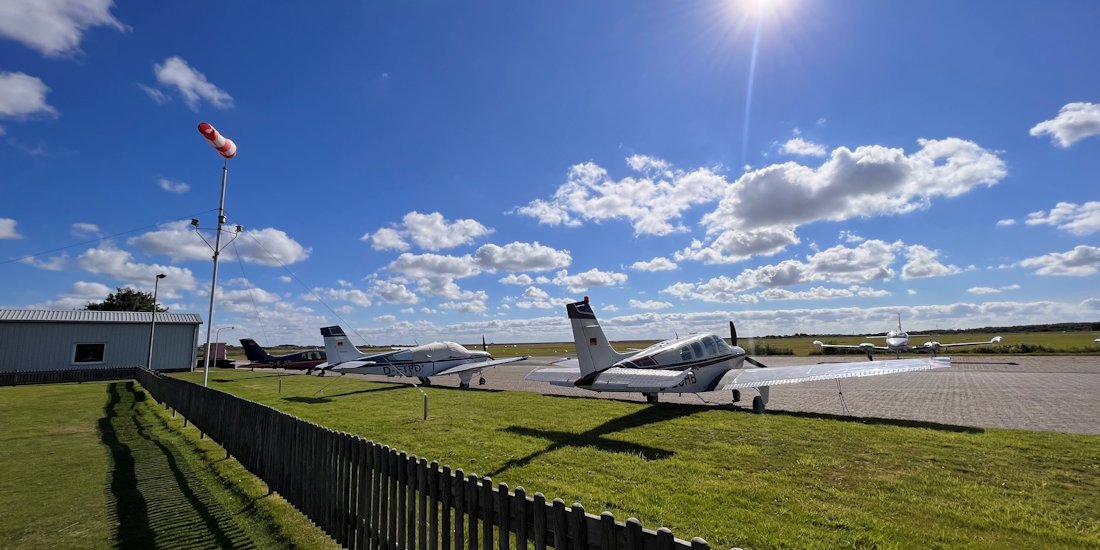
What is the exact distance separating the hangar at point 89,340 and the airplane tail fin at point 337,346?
23.6 m

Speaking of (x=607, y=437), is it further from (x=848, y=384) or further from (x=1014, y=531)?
(x=848, y=384)

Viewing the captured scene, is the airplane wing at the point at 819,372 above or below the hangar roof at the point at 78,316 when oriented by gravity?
below

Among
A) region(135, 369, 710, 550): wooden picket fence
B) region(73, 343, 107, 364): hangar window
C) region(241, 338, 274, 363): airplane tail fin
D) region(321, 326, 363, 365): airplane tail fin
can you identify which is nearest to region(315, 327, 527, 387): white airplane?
region(321, 326, 363, 365): airplane tail fin

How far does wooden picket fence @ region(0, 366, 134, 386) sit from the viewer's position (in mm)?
30781

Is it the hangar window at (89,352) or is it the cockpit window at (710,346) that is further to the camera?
the hangar window at (89,352)

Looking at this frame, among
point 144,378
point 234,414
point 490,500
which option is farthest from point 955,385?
point 144,378

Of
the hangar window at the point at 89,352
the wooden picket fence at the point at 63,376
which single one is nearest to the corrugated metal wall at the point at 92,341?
the hangar window at the point at 89,352

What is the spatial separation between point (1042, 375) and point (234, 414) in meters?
40.1

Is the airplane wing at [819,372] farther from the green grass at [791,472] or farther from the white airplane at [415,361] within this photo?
the white airplane at [415,361]

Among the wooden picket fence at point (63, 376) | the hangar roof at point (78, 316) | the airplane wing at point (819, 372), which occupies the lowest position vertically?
the wooden picket fence at point (63, 376)

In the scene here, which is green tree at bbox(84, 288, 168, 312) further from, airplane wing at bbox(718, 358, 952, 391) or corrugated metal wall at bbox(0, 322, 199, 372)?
airplane wing at bbox(718, 358, 952, 391)

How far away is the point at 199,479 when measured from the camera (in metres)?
8.21

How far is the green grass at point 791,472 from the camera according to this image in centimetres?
559

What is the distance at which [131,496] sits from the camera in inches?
281
